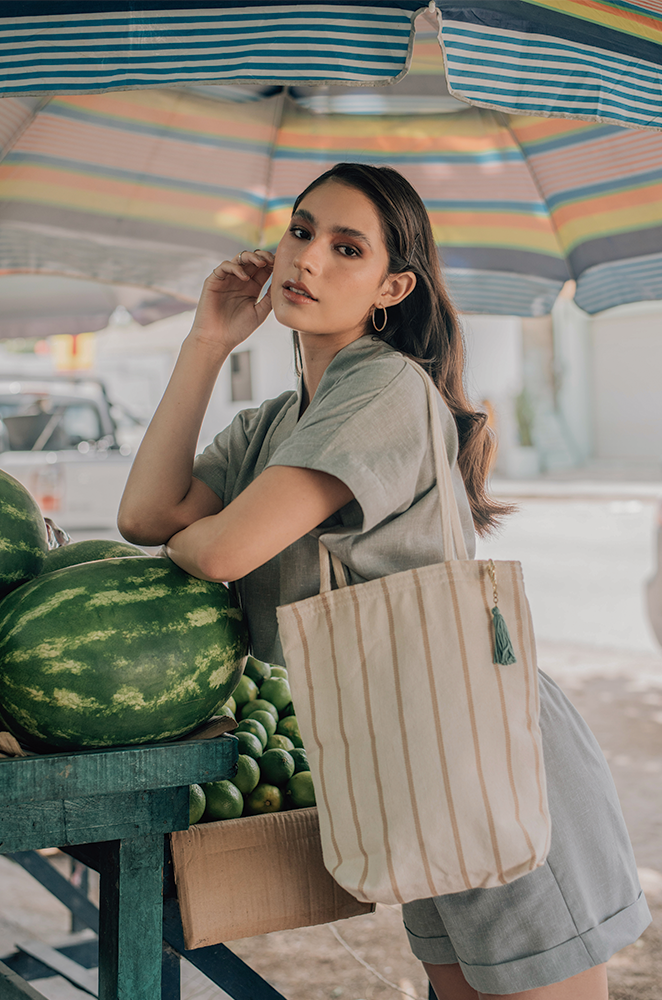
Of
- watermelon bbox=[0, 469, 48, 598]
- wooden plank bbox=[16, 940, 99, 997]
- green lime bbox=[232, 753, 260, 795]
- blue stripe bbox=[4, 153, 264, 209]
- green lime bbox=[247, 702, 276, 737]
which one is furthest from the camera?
blue stripe bbox=[4, 153, 264, 209]

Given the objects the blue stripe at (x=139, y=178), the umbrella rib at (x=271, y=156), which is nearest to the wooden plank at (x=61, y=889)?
the blue stripe at (x=139, y=178)

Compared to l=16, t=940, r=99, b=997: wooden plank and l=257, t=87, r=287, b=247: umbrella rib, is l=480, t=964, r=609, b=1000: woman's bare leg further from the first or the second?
l=257, t=87, r=287, b=247: umbrella rib

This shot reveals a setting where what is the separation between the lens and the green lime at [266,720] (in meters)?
2.31

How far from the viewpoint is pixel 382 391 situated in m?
1.59

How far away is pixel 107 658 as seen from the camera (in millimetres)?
1480

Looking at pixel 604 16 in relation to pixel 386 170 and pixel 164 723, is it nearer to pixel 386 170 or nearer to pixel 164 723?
pixel 386 170

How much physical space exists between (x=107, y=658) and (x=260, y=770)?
75cm

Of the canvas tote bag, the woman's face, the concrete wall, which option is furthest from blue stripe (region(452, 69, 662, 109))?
the concrete wall

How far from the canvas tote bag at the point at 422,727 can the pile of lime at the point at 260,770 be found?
0.32m

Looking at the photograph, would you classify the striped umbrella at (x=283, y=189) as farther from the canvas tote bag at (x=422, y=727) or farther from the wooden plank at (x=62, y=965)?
the wooden plank at (x=62, y=965)

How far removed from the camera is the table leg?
1490mm

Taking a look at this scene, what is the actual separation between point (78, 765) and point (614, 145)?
2.89m

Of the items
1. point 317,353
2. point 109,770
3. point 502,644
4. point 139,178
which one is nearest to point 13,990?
point 109,770

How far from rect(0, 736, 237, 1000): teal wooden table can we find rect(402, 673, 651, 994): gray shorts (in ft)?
1.80
